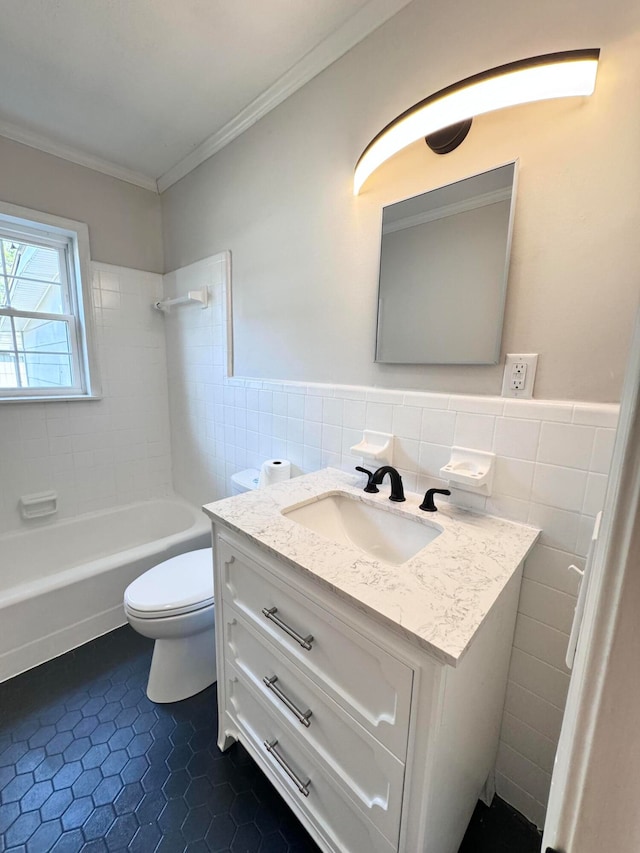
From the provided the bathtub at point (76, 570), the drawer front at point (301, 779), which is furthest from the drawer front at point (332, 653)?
the bathtub at point (76, 570)

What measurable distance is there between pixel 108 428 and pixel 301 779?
212 cm

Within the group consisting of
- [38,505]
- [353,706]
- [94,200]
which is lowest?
[38,505]

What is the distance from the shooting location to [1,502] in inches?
74.7

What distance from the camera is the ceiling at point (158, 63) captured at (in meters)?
1.13

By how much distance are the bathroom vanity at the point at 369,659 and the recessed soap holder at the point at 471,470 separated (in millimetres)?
96

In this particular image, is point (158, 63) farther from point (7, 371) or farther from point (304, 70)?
point (7, 371)

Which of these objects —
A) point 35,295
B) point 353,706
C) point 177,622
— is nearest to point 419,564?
point 353,706

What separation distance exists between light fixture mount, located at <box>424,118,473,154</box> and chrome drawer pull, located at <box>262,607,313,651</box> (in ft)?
4.46

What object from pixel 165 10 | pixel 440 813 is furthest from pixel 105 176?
pixel 440 813

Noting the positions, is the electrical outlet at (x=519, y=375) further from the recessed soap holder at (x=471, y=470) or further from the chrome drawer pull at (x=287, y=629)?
the chrome drawer pull at (x=287, y=629)

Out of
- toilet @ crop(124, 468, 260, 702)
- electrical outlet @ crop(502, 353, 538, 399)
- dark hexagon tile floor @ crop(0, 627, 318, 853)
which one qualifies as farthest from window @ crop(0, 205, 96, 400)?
electrical outlet @ crop(502, 353, 538, 399)

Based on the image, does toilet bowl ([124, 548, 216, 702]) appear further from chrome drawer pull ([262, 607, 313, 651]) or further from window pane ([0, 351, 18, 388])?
window pane ([0, 351, 18, 388])

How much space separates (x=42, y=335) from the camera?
203 cm

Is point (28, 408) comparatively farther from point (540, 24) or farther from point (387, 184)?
point (540, 24)
